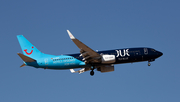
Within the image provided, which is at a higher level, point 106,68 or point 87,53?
point 87,53

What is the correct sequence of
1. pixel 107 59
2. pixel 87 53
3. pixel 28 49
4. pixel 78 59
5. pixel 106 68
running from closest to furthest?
pixel 87 53, pixel 107 59, pixel 78 59, pixel 28 49, pixel 106 68

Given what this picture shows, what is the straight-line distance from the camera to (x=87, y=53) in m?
62.9

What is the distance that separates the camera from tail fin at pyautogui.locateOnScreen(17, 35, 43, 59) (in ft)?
217

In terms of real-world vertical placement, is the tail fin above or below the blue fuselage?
above

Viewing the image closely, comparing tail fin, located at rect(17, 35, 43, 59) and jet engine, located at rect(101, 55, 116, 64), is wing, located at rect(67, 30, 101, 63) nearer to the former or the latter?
jet engine, located at rect(101, 55, 116, 64)

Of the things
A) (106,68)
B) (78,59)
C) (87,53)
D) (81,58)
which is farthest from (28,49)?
(106,68)

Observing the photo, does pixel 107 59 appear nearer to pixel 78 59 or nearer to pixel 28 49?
pixel 78 59

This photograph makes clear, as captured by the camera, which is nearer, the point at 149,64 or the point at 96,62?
the point at 96,62

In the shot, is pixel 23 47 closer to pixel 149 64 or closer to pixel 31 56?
pixel 31 56

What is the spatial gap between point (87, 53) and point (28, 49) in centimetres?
1390

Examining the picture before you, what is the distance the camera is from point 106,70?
228 feet

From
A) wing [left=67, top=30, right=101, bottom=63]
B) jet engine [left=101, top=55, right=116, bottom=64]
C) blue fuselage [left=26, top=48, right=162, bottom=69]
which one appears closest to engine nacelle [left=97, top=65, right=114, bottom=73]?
blue fuselage [left=26, top=48, right=162, bottom=69]

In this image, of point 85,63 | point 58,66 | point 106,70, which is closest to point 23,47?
point 58,66

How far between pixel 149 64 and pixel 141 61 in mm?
2917
